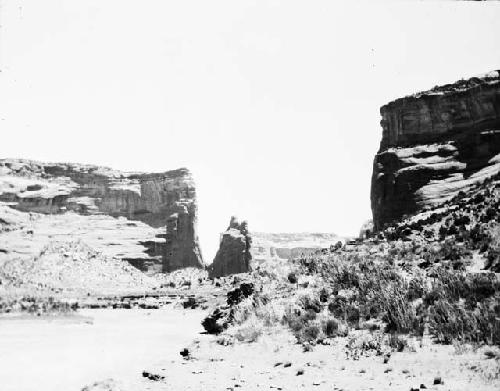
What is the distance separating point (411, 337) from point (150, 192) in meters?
146

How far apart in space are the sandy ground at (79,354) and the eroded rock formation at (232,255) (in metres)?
94.6

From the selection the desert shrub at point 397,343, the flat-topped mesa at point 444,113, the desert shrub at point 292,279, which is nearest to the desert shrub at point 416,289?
the desert shrub at point 397,343

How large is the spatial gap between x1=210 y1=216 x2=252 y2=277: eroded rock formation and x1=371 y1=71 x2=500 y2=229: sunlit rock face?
6318 centimetres

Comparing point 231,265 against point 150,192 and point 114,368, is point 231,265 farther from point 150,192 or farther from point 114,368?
point 114,368

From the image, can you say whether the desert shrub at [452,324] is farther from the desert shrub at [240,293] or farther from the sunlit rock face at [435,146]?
the sunlit rock face at [435,146]

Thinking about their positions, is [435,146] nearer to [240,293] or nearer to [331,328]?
[240,293]

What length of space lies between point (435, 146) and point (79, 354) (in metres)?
57.0

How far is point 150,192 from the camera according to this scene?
154 meters

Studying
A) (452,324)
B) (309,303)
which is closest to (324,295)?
(309,303)

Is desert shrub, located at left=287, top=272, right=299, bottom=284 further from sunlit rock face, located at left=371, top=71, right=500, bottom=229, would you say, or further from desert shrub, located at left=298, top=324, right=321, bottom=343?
sunlit rock face, located at left=371, top=71, right=500, bottom=229

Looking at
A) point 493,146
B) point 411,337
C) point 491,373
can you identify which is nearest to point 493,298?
point 411,337

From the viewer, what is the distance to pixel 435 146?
209 ft

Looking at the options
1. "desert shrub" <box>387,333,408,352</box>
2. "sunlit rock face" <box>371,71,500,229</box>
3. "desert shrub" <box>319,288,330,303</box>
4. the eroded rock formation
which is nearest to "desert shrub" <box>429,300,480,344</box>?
"desert shrub" <box>387,333,408,352</box>

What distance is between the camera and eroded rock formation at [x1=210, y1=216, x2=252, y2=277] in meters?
127
